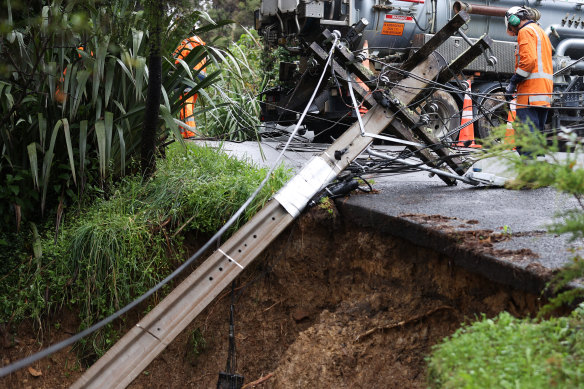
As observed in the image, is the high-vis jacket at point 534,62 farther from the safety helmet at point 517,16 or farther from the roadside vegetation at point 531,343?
the roadside vegetation at point 531,343

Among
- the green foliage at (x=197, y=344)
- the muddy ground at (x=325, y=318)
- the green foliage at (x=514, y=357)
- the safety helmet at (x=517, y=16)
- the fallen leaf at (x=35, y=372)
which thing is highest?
the safety helmet at (x=517, y=16)

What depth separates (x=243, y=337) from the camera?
15.7 ft

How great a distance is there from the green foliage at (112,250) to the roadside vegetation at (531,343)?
2.62 meters

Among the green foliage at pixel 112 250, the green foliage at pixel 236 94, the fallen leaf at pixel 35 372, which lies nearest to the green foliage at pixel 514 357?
the green foliage at pixel 112 250

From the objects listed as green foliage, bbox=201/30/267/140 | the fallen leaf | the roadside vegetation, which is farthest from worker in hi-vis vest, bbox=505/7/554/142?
the fallen leaf

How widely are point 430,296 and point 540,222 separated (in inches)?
31.0

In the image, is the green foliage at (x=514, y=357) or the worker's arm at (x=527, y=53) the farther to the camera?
the worker's arm at (x=527, y=53)

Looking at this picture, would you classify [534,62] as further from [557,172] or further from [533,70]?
[557,172]

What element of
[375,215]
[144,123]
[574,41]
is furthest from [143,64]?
[574,41]

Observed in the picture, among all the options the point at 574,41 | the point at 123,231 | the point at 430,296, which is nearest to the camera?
the point at 430,296

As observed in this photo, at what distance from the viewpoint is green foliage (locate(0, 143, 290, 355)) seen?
15.2ft

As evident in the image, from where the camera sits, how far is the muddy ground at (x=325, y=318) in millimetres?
3678

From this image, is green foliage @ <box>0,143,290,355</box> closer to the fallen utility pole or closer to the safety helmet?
the fallen utility pole

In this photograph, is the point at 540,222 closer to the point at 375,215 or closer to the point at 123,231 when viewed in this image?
the point at 375,215
